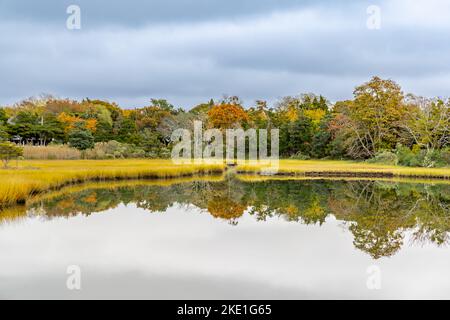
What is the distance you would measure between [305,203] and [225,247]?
228 inches

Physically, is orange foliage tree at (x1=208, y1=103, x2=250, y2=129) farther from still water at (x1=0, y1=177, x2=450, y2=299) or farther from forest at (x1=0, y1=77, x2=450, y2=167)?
still water at (x1=0, y1=177, x2=450, y2=299)

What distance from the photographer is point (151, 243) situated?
8.01m

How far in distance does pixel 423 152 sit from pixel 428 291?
23.2 m

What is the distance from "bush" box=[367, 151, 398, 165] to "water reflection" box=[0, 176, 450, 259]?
33.5 feet

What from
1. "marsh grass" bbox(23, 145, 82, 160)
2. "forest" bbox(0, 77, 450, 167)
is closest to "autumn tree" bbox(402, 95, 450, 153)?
"forest" bbox(0, 77, 450, 167)

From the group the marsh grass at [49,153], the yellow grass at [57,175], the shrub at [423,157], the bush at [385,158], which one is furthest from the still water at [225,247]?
the bush at [385,158]

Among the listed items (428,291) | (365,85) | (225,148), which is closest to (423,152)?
(365,85)

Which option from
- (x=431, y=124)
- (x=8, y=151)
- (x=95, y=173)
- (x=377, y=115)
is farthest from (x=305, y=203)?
(x=377, y=115)

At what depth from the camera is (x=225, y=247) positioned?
25.4 feet

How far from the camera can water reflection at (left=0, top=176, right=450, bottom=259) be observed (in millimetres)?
9219

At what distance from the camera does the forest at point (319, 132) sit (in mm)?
27719

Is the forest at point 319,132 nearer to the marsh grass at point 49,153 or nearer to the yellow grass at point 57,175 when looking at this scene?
the marsh grass at point 49,153

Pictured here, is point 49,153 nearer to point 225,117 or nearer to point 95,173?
point 95,173

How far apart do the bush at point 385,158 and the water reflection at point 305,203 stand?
33.5ft
